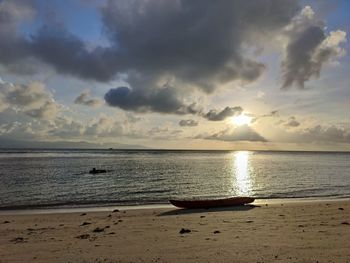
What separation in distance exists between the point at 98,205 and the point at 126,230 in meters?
15.4

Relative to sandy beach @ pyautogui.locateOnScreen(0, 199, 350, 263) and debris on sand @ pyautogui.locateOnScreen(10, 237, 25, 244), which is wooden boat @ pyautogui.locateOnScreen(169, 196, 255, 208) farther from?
debris on sand @ pyautogui.locateOnScreen(10, 237, 25, 244)

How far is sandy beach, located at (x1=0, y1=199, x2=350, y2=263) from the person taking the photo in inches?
439

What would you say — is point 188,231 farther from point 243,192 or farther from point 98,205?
point 243,192

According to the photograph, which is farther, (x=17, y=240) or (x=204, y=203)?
(x=204, y=203)

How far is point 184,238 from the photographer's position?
45.2ft

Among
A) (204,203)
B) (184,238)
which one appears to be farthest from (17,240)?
(204,203)

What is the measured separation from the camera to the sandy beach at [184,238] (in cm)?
1114

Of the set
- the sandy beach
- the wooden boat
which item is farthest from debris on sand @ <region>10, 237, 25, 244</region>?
the wooden boat

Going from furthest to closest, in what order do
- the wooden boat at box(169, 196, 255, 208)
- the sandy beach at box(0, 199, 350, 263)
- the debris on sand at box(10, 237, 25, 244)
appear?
the wooden boat at box(169, 196, 255, 208) < the debris on sand at box(10, 237, 25, 244) < the sandy beach at box(0, 199, 350, 263)

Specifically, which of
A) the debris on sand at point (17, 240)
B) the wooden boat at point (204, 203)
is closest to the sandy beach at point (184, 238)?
the debris on sand at point (17, 240)

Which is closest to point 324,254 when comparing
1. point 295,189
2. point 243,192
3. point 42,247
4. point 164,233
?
point 164,233

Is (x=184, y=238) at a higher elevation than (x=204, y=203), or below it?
higher

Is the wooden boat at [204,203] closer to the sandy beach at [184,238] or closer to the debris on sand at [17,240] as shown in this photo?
the sandy beach at [184,238]

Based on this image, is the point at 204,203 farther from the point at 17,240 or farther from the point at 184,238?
the point at 17,240
